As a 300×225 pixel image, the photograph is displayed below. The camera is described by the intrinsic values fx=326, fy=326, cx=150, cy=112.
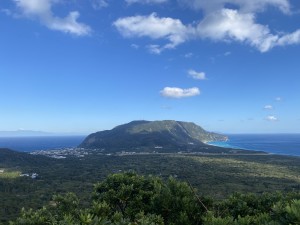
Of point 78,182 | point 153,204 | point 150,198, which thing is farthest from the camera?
point 78,182

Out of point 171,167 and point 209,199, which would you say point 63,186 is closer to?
point 171,167

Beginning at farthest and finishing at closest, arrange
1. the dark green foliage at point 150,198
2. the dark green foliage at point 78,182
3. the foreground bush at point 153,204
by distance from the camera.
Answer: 1. the dark green foliage at point 78,182
2. the dark green foliage at point 150,198
3. the foreground bush at point 153,204

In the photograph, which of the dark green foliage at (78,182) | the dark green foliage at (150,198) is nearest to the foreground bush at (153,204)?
the dark green foliage at (150,198)

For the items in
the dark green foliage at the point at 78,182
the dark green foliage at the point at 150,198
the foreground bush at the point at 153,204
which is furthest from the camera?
the dark green foliage at the point at 78,182

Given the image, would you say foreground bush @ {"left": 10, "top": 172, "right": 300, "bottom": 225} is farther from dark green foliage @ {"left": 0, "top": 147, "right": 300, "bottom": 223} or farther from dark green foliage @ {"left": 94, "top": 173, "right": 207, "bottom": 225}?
dark green foliage @ {"left": 0, "top": 147, "right": 300, "bottom": 223}

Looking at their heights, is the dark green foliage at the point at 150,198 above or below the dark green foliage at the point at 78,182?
above

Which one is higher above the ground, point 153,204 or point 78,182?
point 153,204

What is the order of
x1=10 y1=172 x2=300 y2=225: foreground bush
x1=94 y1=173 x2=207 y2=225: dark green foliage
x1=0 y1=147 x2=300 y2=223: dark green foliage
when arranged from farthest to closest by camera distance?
x1=0 y1=147 x2=300 y2=223: dark green foliage, x1=94 y1=173 x2=207 y2=225: dark green foliage, x1=10 y1=172 x2=300 y2=225: foreground bush

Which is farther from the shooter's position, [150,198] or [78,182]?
[78,182]

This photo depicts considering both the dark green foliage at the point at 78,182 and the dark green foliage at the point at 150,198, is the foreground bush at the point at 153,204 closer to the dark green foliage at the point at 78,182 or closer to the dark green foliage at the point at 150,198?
the dark green foliage at the point at 150,198

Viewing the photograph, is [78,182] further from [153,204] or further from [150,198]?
[153,204]

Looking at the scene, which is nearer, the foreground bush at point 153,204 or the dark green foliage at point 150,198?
the foreground bush at point 153,204

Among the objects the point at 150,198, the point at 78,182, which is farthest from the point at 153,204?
the point at 78,182

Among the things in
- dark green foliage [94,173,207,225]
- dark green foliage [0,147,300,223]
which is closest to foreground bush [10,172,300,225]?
Result: dark green foliage [94,173,207,225]
